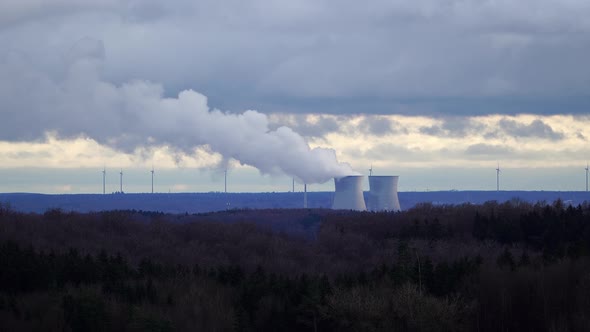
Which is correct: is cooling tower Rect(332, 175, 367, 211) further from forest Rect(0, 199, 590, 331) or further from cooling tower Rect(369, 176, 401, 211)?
forest Rect(0, 199, 590, 331)

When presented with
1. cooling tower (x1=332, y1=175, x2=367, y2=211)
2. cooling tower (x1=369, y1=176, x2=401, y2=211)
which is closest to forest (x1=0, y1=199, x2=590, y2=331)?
cooling tower (x1=369, y1=176, x2=401, y2=211)

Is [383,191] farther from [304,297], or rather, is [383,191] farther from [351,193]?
[304,297]

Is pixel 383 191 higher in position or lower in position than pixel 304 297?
higher

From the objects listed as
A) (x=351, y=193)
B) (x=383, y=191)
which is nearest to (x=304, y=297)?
(x=383, y=191)

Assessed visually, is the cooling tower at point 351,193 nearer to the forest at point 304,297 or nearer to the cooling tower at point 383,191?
the cooling tower at point 383,191

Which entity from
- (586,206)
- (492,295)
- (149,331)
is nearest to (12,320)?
(149,331)

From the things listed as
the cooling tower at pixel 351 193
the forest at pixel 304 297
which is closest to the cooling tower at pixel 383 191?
the cooling tower at pixel 351 193
